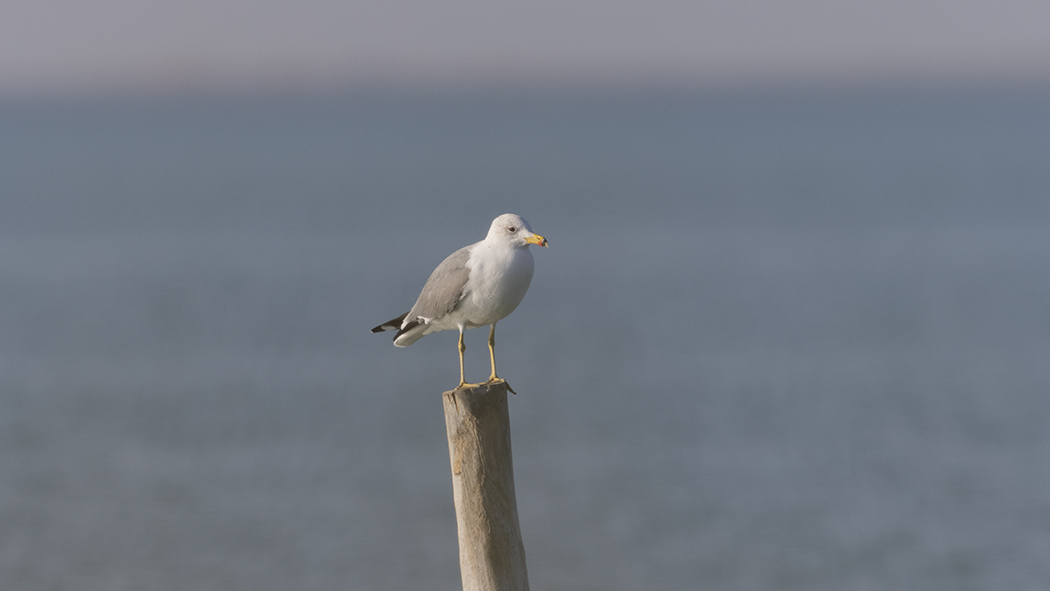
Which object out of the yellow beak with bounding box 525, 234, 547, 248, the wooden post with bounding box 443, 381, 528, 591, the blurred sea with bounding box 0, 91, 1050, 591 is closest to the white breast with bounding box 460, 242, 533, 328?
the yellow beak with bounding box 525, 234, 547, 248

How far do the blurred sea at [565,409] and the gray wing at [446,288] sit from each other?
9.93m

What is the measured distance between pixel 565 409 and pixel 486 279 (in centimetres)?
1744

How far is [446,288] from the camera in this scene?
287 inches

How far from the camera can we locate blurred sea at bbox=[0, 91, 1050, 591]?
57.3ft

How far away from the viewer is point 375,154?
158500 mm

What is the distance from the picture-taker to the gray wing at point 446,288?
724cm

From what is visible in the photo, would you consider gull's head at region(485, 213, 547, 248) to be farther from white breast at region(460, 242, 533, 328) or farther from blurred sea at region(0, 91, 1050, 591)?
blurred sea at region(0, 91, 1050, 591)

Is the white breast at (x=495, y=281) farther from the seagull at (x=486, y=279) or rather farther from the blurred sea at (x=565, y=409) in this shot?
the blurred sea at (x=565, y=409)

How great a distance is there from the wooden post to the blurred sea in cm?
981

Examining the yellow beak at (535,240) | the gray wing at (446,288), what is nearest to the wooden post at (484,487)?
the gray wing at (446,288)

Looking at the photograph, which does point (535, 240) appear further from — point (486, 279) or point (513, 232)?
point (486, 279)

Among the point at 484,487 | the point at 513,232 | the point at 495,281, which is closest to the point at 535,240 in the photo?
the point at 513,232

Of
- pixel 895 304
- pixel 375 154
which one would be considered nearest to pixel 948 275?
pixel 895 304

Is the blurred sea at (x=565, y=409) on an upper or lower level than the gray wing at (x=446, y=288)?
upper
